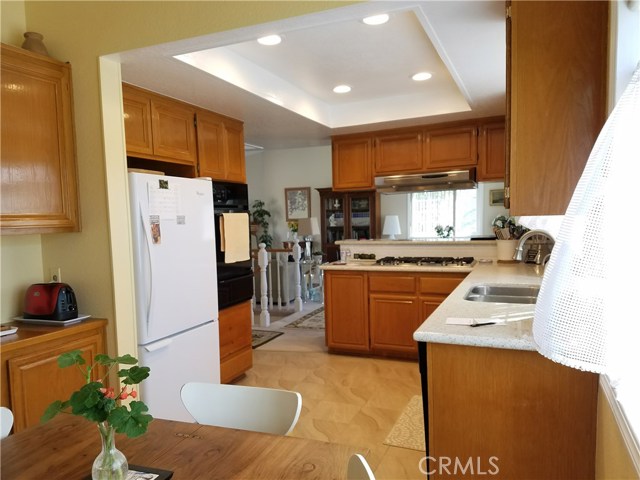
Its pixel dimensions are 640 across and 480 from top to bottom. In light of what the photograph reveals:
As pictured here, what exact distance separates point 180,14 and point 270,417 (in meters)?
1.78

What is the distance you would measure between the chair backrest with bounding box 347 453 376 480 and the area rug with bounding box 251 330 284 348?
11.7 feet

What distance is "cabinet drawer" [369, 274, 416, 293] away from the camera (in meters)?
3.81

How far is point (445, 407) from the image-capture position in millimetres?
1669

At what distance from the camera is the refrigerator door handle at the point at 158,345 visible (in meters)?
2.41

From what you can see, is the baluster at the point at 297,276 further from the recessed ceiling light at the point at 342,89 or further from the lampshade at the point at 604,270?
the lampshade at the point at 604,270

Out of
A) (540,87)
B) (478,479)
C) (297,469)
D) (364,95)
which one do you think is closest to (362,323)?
(364,95)

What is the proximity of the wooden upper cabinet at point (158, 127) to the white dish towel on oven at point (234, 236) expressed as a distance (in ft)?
1.71

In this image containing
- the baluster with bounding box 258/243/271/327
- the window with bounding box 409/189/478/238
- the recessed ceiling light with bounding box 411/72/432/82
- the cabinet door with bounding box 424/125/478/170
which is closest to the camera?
the recessed ceiling light with bounding box 411/72/432/82

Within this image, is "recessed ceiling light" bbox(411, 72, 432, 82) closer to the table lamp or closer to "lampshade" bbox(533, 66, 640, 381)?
"lampshade" bbox(533, 66, 640, 381)

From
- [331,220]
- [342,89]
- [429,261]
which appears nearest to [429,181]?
[429,261]

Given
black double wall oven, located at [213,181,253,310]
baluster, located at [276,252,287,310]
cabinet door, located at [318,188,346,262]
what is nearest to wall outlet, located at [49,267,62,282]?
black double wall oven, located at [213,181,253,310]

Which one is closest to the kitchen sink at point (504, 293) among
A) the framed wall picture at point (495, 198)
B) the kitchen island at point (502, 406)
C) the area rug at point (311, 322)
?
the kitchen island at point (502, 406)

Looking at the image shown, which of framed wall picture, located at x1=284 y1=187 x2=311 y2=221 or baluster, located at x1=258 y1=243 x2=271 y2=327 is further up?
framed wall picture, located at x1=284 y1=187 x2=311 y2=221

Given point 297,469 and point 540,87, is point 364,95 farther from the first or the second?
point 297,469
